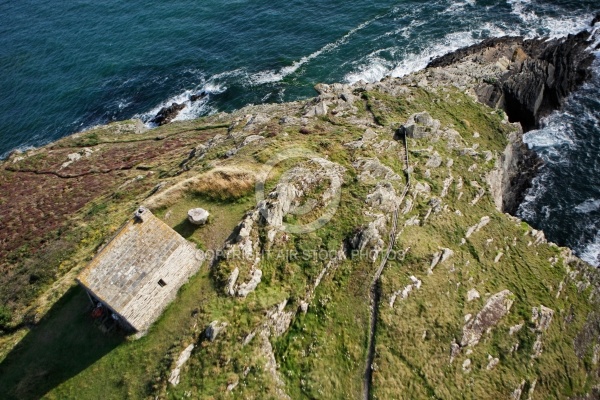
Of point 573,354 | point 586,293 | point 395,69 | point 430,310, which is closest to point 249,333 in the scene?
point 430,310

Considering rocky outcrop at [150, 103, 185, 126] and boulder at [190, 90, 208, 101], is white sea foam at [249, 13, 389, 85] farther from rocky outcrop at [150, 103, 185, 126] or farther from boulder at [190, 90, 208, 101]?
rocky outcrop at [150, 103, 185, 126]

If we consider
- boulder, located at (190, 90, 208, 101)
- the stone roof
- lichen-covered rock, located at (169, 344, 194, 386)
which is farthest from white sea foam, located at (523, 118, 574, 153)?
boulder, located at (190, 90, 208, 101)

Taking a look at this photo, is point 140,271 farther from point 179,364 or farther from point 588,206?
point 588,206

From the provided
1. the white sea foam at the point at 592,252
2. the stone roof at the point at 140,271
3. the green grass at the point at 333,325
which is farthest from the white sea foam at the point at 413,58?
the stone roof at the point at 140,271

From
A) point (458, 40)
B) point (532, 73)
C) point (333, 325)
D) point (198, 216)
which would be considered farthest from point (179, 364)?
point (458, 40)

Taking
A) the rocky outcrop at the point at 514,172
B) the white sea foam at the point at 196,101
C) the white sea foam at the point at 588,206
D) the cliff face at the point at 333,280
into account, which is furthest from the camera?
the white sea foam at the point at 196,101

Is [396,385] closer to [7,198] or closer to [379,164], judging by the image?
[379,164]

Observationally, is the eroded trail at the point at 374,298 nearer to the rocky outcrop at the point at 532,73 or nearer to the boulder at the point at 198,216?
the boulder at the point at 198,216
